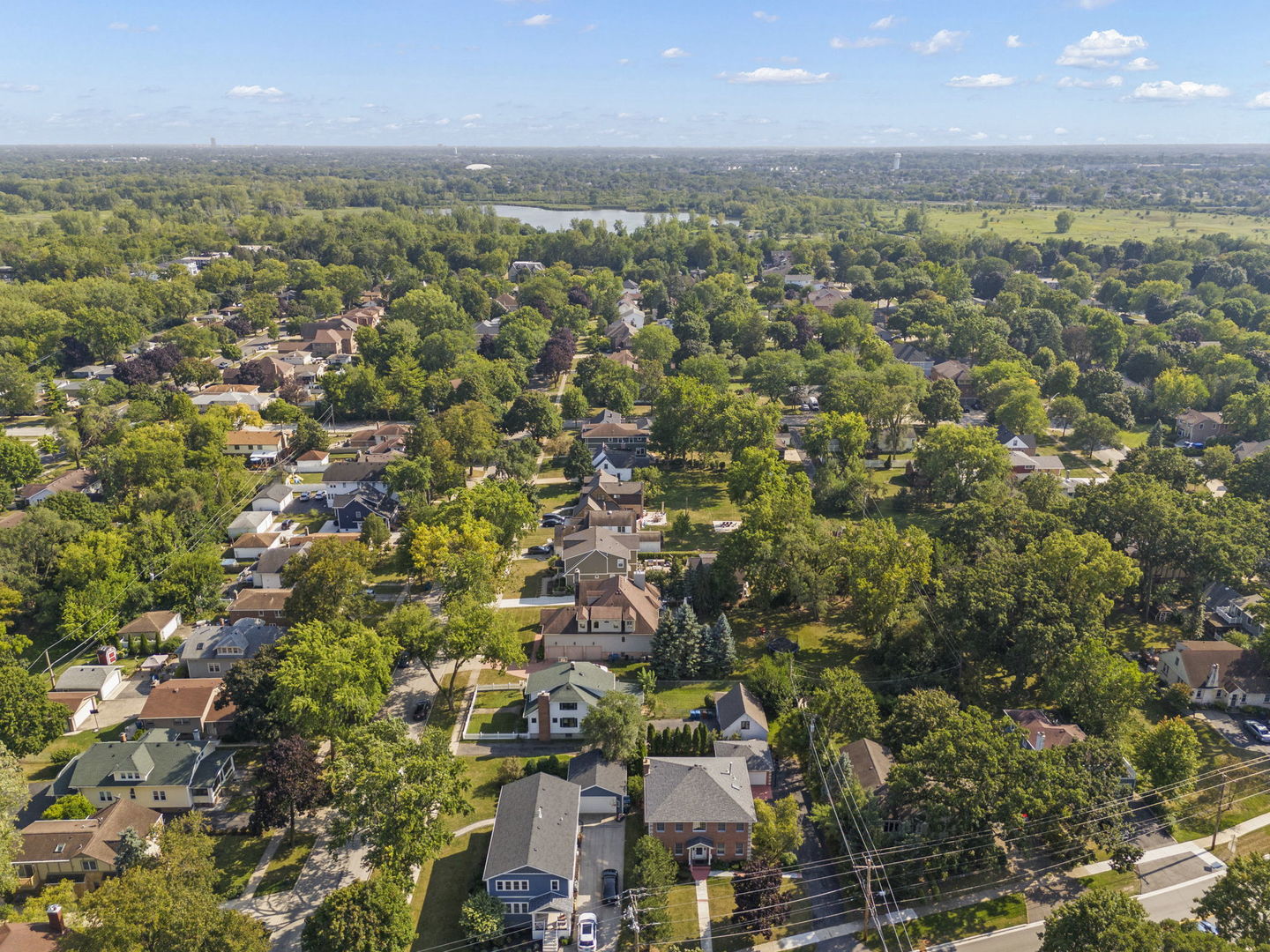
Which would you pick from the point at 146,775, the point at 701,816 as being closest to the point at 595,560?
the point at 701,816

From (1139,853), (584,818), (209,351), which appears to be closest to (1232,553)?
(1139,853)

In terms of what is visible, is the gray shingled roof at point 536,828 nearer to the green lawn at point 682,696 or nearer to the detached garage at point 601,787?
the detached garage at point 601,787

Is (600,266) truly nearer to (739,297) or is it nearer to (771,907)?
(739,297)

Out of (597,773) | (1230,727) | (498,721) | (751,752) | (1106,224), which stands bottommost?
(498,721)

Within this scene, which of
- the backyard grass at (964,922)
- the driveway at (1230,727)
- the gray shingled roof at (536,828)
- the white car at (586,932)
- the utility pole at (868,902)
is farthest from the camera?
the driveway at (1230,727)

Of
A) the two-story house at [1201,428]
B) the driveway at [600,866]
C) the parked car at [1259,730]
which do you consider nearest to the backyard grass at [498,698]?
the driveway at [600,866]

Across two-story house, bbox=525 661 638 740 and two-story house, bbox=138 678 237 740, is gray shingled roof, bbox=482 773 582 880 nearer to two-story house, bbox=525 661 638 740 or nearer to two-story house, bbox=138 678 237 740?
two-story house, bbox=525 661 638 740

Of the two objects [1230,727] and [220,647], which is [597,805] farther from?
[1230,727]

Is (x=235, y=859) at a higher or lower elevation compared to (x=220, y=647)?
lower
